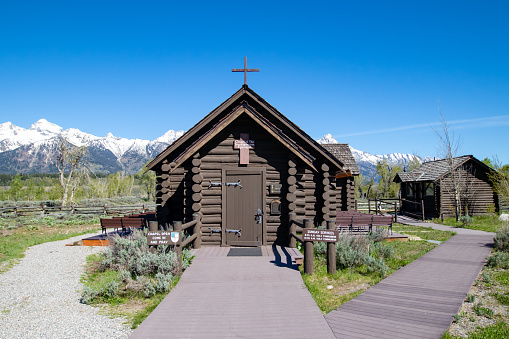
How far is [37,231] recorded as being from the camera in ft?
72.6

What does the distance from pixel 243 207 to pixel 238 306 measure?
17.0 ft

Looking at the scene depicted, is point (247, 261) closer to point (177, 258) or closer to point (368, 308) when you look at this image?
point (177, 258)

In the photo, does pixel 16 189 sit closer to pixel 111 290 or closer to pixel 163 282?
pixel 111 290

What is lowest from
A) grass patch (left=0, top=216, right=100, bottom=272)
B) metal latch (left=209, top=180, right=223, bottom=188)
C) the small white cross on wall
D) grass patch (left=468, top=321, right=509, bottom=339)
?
grass patch (left=0, top=216, right=100, bottom=272)

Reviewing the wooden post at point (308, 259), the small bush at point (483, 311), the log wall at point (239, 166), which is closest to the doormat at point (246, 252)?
the log wall at point (239, 166)

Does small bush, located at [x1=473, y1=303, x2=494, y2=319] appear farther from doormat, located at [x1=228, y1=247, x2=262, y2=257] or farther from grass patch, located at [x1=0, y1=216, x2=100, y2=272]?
grass patch, located at [x1=0, y1=216, x2=100, y2=272]

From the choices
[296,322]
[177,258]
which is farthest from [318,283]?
[177,258]

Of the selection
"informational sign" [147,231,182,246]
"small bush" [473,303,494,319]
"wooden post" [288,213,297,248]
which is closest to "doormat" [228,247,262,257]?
"wooden post" [288,213,297,248]

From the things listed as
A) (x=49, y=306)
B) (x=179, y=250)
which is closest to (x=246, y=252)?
(x=179, y=250)

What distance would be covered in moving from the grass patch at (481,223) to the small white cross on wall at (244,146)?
52.6ft

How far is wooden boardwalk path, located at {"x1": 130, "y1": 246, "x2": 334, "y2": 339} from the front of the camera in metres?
5.29

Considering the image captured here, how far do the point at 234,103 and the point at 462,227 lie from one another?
17.0m

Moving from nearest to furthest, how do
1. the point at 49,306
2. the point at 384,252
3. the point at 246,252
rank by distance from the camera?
the point at 49,306, the point at 246,252, the point at 384,252

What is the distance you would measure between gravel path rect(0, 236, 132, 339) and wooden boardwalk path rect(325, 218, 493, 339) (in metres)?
3.92
